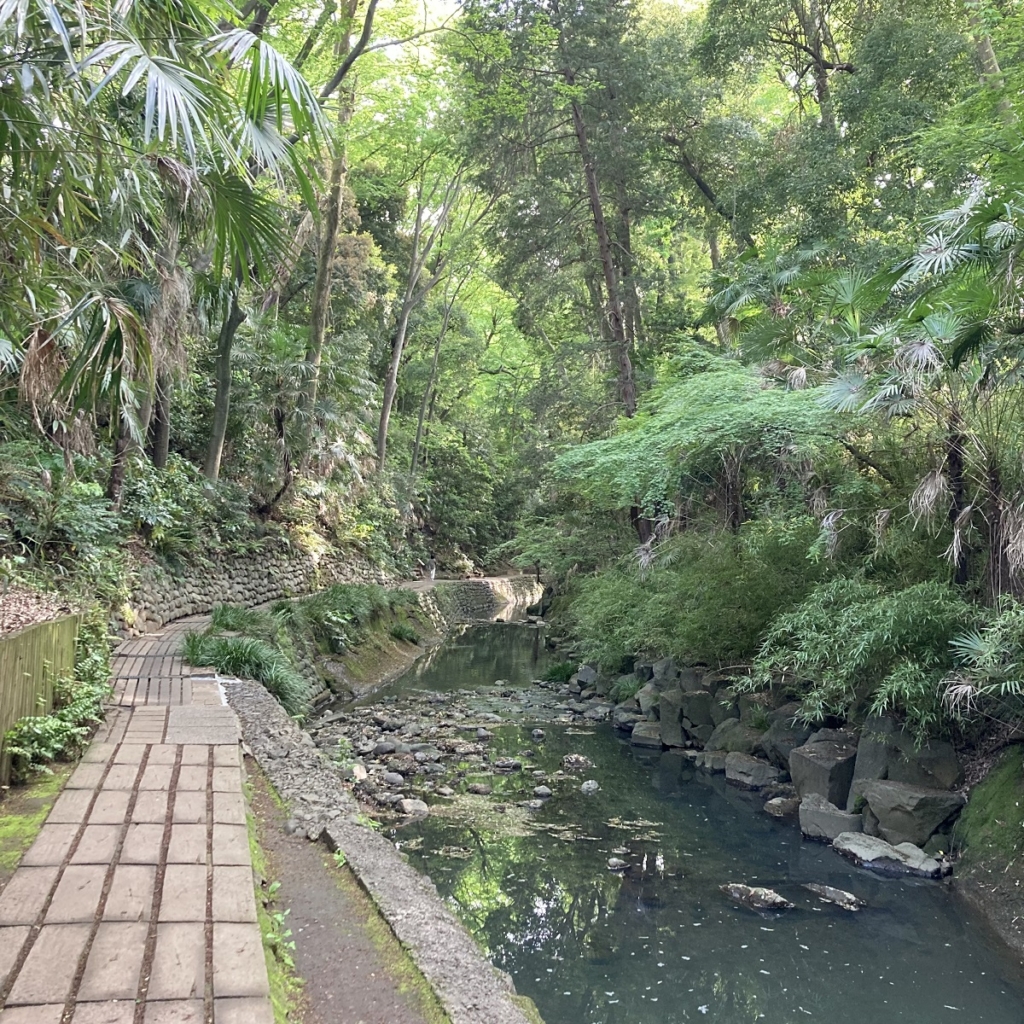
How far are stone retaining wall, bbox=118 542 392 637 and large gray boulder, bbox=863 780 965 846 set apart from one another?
8504 mm

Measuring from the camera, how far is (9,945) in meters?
2.29

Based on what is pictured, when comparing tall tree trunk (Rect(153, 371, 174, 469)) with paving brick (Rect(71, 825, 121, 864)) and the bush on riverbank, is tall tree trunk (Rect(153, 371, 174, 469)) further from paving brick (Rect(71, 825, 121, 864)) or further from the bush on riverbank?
paving brick (Rect(71, 825, 121, 864))

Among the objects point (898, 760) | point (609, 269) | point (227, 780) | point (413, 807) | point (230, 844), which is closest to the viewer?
point (230, 844)

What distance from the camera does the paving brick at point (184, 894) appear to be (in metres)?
2.53

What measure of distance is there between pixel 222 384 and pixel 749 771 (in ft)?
35.7

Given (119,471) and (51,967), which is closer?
(51,967)

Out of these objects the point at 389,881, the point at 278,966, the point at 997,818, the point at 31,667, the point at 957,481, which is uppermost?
the point at 957,481

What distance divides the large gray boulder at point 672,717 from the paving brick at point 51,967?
8.39 metres

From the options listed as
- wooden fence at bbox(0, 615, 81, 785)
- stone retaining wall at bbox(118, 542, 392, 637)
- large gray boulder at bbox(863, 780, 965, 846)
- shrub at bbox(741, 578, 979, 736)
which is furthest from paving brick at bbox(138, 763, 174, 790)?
large gray boulder at bbox(863, 780, 965, 846)


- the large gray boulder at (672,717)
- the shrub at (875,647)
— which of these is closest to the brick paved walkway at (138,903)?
the shrub at (875,647)

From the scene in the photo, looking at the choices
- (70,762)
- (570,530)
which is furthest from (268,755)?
(570,530)

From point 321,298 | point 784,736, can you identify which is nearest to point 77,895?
point 784,736

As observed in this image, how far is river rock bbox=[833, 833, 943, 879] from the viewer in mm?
6035

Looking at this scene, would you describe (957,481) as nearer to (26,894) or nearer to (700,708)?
(700,708)
